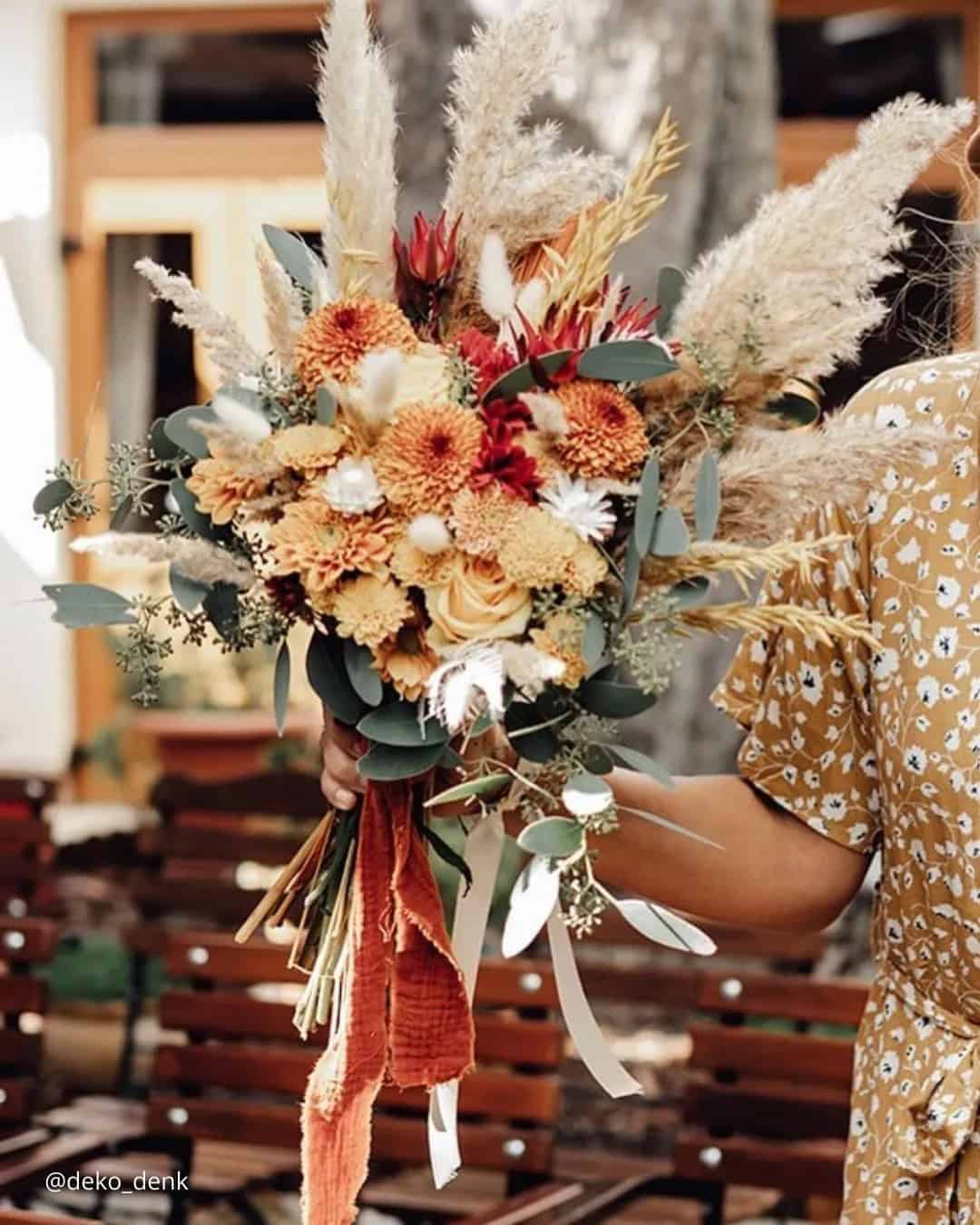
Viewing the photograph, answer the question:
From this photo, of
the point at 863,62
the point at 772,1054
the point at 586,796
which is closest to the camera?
the point at 586,796

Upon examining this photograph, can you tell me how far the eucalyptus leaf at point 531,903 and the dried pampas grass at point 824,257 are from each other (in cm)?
38

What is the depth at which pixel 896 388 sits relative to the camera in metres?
1.52

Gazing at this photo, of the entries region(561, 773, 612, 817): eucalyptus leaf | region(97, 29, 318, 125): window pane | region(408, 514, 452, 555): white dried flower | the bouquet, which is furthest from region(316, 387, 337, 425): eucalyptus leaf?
region(97, 29, 318, 125): window pane

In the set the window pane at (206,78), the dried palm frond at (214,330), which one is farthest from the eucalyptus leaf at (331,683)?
the window pane at (206,78)

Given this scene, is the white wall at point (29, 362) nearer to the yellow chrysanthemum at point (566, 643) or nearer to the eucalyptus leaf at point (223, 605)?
the eucalyptus leaf at point (223, 605)

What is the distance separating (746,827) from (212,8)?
502cm

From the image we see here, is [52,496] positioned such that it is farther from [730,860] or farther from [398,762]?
[730,860]

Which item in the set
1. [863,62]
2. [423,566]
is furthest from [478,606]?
[863,62]

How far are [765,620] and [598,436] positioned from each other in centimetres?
18

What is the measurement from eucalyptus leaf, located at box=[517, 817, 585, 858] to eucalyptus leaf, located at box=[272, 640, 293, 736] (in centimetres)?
22

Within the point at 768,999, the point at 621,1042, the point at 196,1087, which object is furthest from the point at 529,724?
the point at 621,1042

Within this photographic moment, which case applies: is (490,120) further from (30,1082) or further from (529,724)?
(30,1082)

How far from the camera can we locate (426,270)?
1.41m

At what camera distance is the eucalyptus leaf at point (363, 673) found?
1334mm
